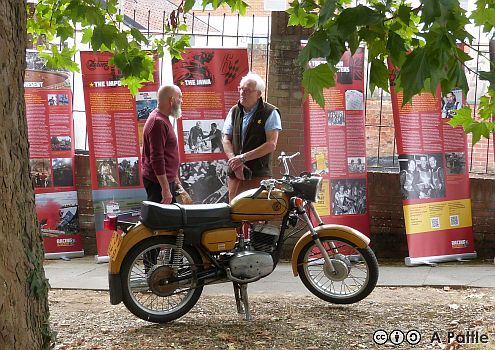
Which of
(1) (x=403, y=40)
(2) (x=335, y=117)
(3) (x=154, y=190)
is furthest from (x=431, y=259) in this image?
(1) (x=403, y=40)

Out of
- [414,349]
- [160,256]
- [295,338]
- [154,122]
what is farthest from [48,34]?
[414,349]

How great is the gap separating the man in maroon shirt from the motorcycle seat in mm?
1025

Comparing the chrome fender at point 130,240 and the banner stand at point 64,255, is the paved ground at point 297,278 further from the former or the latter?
the chrome fender at point 130,240

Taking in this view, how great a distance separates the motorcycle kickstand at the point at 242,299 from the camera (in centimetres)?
681

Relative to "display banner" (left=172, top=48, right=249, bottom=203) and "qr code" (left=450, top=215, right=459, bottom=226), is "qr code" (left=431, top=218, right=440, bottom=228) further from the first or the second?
"display banner" (left=172, top=48, right=249, bottom=203)

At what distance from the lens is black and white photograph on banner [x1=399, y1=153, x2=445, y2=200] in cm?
904

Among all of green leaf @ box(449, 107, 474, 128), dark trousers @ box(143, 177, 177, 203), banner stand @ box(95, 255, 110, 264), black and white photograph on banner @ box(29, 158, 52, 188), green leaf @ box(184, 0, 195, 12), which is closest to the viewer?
green leaf @ box(449, 107, 474, 128)

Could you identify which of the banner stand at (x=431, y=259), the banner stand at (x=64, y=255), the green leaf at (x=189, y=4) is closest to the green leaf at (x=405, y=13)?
the green leaf at (x=189, y=4)

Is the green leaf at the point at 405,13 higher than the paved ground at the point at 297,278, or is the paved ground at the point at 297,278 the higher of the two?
the green leaf at the point at 405,13

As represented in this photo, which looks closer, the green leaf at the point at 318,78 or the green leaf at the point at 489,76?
the green leaf at the point at 489,76

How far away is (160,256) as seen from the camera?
22.4 feet

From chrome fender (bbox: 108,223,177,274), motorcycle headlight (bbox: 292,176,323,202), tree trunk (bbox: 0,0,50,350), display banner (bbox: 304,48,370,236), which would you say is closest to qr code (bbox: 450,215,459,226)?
display banner (bbox: 304,48,370,236)

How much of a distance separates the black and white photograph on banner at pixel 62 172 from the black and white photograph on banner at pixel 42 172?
0.19 ft

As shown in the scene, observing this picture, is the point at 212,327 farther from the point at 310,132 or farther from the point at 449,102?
the point at 449,102
